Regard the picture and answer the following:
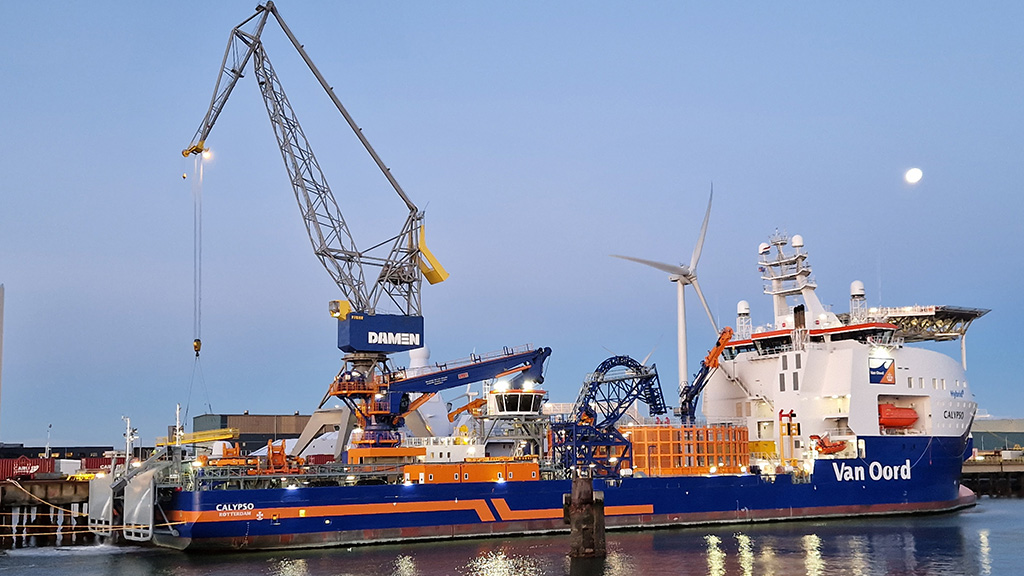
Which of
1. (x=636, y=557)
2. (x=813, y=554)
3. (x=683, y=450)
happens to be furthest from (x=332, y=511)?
(x=813, y=554)

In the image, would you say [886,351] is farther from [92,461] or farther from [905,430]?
[92,461]

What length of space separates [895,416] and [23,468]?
54.4 meters

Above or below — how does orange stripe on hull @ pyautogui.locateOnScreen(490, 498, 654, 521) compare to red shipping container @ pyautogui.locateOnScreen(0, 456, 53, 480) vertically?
below

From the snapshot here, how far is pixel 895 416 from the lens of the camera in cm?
5691

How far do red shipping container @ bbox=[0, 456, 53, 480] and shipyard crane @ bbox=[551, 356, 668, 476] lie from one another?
33.1 meters

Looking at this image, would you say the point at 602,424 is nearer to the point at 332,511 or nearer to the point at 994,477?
the point at 332,511

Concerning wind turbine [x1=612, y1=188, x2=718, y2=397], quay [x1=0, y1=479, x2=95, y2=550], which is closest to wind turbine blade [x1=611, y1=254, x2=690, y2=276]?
wind turbine [x1=612, y1=188, x2=718, y2=397]

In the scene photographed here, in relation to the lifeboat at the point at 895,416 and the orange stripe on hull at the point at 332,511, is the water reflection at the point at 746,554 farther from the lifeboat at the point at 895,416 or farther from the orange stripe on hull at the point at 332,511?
the lifeboat at the point at 895,416

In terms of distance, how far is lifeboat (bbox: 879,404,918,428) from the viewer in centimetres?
5678

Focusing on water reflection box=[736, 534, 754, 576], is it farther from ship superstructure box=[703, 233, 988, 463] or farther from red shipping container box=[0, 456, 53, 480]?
red shipping container box=[0, 456, 53, 480]

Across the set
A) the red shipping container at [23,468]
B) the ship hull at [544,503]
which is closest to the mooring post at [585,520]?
the ship hull at [544,503]

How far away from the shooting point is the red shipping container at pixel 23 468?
2331 inches

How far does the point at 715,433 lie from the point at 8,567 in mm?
36749

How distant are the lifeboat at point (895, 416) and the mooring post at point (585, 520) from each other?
26.0 m
